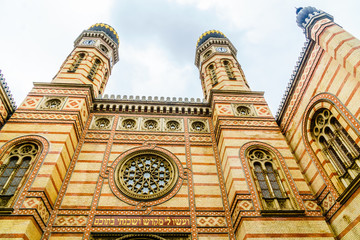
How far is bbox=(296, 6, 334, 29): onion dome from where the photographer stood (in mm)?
8453

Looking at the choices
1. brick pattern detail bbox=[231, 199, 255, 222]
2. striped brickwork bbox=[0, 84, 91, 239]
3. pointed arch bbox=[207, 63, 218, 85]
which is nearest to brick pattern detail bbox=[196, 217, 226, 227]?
brick pattern detail bbox=[231, 199, 255, 222]

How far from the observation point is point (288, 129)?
32.3 feet

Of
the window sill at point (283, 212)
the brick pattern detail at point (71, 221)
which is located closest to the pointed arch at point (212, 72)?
the window sill at point (283, 212)

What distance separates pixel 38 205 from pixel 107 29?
13.3 meters

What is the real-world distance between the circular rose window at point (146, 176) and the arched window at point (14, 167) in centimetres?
293

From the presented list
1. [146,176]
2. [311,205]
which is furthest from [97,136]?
[311,205]

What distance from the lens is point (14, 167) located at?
790 centimetres

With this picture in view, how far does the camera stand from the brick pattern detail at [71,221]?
720cm

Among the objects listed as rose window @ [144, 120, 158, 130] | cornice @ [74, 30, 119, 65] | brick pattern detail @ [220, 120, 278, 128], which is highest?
cornice @ [74, 30, 119, 65]

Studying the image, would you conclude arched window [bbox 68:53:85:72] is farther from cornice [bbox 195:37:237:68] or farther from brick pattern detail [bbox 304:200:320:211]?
brick pattern detail [bbox 304:200:320:211]

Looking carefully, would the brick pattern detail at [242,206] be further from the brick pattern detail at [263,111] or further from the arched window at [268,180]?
the brick pattern detail at [263,111]

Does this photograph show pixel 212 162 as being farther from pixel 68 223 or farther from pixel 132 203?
pixel 68 223

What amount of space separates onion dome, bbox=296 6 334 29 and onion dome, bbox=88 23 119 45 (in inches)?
466

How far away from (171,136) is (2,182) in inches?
235
